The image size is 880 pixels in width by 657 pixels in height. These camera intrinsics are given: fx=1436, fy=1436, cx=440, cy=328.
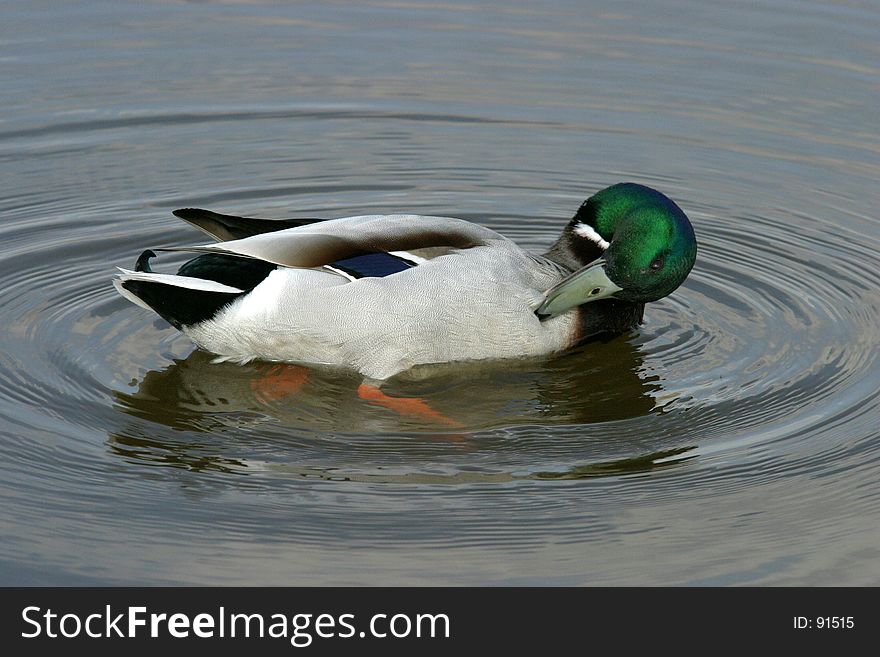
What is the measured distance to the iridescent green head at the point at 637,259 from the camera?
6781mm

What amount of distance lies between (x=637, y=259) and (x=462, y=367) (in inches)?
38.5

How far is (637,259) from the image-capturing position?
6801 mm

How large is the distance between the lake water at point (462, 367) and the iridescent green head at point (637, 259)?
0.44 meters

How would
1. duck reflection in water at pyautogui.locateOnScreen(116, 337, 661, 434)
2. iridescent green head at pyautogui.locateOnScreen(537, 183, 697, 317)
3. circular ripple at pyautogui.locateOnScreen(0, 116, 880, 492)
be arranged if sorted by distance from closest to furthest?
circular ripple at pyautogui.locateOnScreen(0, 116, 880, 492), duck reflection in water at pyautogui.locateOnScreen(116, 337, 661, 434), iridescent green head at pyautogui.locateOnScreen(537, 183, 697, 317)

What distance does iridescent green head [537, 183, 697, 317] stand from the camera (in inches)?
267

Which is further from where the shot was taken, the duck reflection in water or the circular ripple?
the duck reflection in water

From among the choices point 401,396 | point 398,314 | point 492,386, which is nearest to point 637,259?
point 492,386

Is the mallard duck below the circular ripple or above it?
above

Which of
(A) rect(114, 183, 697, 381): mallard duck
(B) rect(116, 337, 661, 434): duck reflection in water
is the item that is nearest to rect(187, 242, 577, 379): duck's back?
(A) rect(114, 183, 697, 381): mallard duck

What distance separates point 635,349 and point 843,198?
97.9 inches

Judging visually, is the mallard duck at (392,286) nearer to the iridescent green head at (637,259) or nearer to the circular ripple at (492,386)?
the iridescent green head at (637,259)

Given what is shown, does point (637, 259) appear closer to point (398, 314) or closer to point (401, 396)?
point (398, 314)

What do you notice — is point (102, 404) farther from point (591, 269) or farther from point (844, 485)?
point (844, 485)

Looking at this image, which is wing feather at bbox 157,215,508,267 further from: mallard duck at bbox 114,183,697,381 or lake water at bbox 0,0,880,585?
lake water at bbox 0,0,880,585
